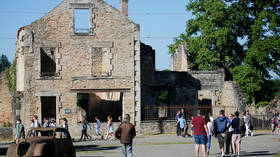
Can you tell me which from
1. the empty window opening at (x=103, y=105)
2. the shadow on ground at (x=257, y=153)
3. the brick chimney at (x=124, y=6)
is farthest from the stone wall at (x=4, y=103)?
the shadow on ground at (x=257, y=153)

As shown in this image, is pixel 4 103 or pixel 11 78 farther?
pixel 4 103

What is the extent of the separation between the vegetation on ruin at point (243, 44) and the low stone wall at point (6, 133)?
17415mm

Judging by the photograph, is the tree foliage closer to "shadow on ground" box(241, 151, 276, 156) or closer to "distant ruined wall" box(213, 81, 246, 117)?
"distant ruined wall" box(213, 81, 246, 117)

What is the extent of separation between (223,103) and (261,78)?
490cm

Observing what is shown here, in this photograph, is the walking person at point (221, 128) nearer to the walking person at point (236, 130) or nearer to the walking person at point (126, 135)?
the walking person at point (236, 130)

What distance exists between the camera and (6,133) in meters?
29.8

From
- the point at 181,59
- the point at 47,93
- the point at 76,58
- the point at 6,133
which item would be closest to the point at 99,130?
the point at 47,93

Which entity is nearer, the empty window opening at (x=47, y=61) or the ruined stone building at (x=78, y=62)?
the ruined stone building at (x=78, y=62)

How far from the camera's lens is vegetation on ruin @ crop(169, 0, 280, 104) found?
124 feet

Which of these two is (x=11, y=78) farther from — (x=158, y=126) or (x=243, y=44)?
(x=243, y=44)

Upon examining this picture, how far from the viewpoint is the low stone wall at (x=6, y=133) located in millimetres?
29625

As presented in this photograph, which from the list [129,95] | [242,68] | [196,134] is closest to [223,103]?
[242,68]

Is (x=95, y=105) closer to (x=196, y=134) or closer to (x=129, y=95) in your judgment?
(x=129, y=95)

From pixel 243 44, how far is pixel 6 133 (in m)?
21.5
